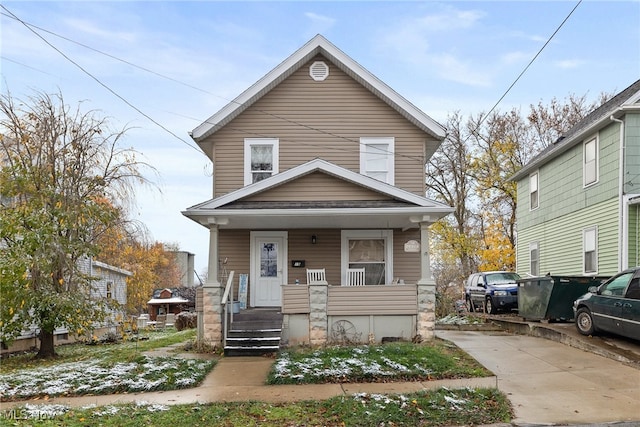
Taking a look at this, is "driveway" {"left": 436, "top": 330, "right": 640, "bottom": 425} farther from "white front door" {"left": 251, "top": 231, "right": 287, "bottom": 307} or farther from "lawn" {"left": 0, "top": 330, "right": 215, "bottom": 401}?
"lawn" {"left": 0, "top": 330, "right": 215, "bottom": 401}

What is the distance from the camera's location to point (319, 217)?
13312mm

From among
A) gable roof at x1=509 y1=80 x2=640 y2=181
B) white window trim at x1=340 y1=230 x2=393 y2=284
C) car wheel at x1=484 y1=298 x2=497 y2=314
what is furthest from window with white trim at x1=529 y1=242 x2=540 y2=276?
white window trim at x1=340 y1=230 x2=393 y2=284

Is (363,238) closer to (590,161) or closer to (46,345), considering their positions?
(590,161)

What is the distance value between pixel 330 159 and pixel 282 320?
16.5ft

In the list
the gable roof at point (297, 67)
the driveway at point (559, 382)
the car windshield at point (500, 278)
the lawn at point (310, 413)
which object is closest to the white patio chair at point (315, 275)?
the driveway at point (559, 382)

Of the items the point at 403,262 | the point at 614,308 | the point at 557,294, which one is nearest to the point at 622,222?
the point at 557,294

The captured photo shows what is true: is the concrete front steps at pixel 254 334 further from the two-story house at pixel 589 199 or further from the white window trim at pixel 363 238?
the two-story house at pixel 589 199

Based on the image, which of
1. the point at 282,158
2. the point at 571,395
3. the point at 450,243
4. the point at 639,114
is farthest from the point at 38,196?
the point at 450,243

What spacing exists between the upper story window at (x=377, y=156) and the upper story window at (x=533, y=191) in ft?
30.9

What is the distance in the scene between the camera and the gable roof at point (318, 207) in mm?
12633

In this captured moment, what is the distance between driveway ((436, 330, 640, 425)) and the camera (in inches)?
285

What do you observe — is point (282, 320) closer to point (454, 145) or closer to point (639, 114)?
point (639, 114)

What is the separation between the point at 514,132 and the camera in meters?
35.0

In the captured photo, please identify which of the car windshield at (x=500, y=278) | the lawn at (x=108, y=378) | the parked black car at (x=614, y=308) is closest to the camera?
the lawn at (x=108, y=378)
